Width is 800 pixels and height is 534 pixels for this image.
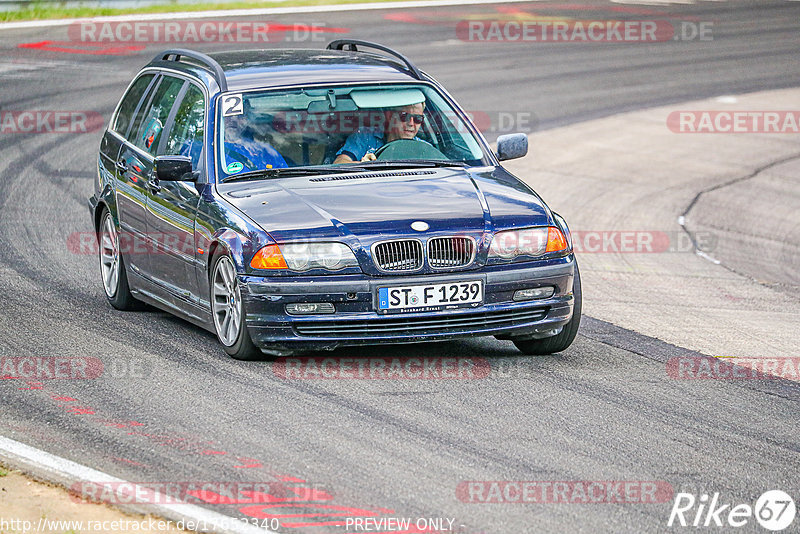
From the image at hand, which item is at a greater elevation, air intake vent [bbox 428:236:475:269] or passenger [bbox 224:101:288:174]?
passenger [bbox 224:101:288:174]

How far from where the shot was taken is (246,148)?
28.8ft

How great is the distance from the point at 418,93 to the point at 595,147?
11.0m

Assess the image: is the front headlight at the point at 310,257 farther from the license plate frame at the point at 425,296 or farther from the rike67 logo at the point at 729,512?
the rike67 logo at the point at 729,512

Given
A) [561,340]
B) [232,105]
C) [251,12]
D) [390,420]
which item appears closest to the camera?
[390,420]

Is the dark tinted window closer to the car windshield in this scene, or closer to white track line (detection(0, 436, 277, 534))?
the car windshield

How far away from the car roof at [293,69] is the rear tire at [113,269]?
1287mm

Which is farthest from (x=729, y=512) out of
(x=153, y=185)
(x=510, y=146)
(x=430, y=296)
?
(x=153, y=185)

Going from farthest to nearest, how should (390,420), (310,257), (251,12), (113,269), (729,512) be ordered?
(251,12)
(113,269)
(310,257)
(390,420)
(729,512)

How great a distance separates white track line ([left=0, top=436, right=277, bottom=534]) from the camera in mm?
5340

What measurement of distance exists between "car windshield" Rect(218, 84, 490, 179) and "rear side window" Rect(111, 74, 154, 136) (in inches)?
64.0

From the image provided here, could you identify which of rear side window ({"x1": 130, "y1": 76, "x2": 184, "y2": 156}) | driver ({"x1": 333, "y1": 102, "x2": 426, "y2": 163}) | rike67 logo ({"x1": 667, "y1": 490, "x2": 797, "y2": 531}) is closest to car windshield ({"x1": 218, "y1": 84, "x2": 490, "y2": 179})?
driver ({"x1": 333, "y1": 102, "x2": 426, "y2": 163})

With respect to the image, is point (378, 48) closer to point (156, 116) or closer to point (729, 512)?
point (156, 116)

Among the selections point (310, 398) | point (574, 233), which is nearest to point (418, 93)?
point (310, 398)

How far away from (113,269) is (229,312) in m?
2.21
